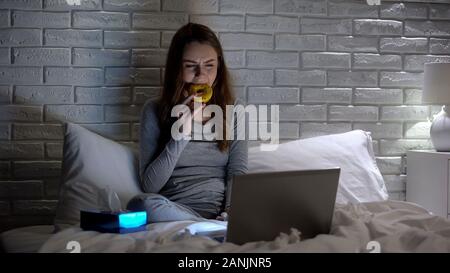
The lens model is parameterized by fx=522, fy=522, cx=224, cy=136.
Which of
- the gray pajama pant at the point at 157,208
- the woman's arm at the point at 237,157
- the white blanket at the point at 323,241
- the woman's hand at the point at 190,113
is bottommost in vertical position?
the gray pajama pant at the point at 157,208

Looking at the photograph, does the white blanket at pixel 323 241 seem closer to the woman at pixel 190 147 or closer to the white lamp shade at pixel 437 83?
the woman at pixel 190 147

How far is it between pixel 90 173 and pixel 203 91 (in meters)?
0.52

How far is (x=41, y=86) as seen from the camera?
2.23m

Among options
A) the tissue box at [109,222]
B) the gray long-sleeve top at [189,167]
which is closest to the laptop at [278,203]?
the tissue box at [109,222]

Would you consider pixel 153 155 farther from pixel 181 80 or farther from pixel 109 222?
pixel 109 222

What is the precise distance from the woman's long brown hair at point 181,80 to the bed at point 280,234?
0.73ft

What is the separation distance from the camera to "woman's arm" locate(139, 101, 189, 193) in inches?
71.0

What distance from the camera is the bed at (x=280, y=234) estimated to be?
1.06 meters

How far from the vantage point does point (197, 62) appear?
6.55ft

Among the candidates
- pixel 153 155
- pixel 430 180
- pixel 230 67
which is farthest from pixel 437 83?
pixel 153 155

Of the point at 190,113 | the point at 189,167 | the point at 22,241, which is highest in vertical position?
the point at 190,113

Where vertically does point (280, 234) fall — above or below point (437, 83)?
below

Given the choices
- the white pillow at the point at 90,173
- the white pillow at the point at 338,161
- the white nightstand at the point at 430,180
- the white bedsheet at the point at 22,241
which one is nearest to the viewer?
the white bedsheet at the point at 22,241

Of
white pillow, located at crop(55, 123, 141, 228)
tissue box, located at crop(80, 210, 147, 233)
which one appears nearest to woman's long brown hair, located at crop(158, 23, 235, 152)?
white pillow, located at crop(55, 123, 141, 228)
